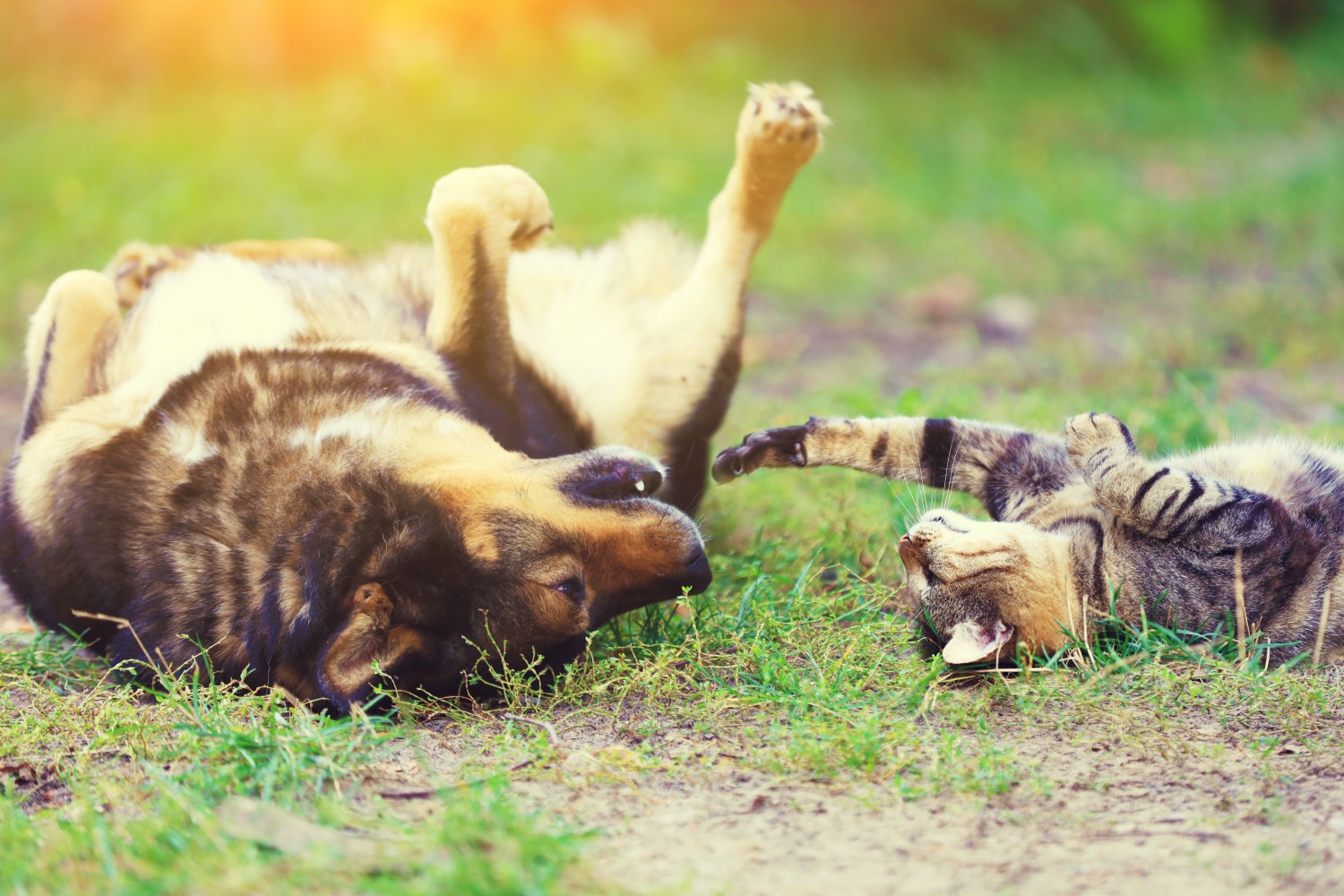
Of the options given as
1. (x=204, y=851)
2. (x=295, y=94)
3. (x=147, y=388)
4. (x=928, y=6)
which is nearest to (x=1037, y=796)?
(x=204, y=851)

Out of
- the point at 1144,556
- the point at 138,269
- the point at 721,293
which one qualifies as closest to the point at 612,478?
the point at 1144,556

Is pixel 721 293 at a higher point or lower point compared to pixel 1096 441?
higher

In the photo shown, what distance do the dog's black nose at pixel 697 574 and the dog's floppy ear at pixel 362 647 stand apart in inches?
26.6

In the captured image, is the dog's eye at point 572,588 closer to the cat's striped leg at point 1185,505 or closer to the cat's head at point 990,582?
the cat's head at point 990,582

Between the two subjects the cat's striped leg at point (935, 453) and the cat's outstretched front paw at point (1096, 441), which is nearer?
the cat's outstretched front paw at point (1096, 441)

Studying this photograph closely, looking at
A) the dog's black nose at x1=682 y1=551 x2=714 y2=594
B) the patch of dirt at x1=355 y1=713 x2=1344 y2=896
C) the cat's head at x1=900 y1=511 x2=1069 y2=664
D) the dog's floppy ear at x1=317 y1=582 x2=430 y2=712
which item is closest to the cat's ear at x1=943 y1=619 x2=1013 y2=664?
the cat's head at x1=900 y1=511 x2=1069 y2=664

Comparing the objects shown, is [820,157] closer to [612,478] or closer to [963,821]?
[612,478]

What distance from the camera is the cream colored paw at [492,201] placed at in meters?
3.86

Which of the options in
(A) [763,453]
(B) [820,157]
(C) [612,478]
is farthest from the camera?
(B) [820,157]

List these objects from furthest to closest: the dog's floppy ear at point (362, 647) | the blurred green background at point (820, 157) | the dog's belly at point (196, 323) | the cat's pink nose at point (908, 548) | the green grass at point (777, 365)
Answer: the blurred green background at point (820, 157) < the dog's belly at point (196, 323) < the cat's pink nose at point (908, 548) < the dog's floppy ear at point (362, 647) < the green grass at point (777, 365)

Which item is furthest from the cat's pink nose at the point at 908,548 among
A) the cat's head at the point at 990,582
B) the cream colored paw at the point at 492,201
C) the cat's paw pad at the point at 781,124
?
the cat's paw pad at the point at 781,124

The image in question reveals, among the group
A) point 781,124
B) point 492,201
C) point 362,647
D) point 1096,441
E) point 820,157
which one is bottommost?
point 362,647

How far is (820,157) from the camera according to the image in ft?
33.7

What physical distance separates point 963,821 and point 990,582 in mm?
985
